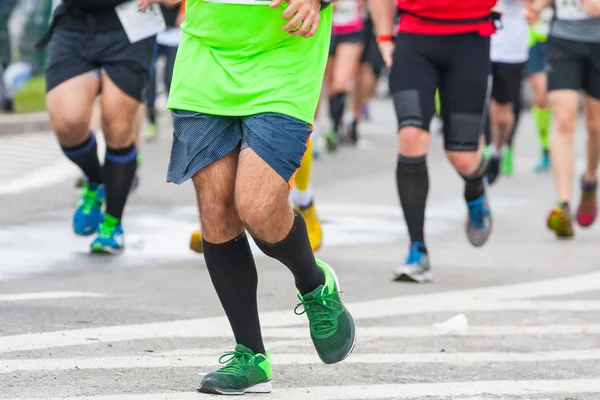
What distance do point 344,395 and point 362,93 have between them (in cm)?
1173

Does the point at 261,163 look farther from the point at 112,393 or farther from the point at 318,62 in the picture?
the point at 112,393

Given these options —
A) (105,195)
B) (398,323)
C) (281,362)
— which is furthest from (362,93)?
(281,362)

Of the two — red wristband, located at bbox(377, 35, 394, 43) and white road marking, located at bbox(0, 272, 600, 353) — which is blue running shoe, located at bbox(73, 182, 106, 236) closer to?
red wristband, located at bbox(377, 35, 394, 43)

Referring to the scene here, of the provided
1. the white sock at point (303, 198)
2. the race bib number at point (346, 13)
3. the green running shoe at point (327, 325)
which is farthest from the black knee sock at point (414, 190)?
the race bib number at point (346, 13)

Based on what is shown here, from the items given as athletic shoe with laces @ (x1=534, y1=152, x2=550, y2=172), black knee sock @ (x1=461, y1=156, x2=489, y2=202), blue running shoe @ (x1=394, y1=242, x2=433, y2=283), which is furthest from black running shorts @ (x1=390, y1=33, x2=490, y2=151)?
athletic shoe with laces @ (x1=534, y1=152, x2=550, y2=172)

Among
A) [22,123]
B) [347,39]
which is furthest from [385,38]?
[22,123]

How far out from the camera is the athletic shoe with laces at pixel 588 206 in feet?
31.4

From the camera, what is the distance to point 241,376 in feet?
15.1

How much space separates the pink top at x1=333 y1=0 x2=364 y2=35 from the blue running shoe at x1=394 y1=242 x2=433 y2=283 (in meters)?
7.42

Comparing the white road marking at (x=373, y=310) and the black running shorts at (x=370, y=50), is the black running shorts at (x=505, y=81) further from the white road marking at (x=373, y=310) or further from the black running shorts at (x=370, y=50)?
the white road marking at (x=373, y=310)

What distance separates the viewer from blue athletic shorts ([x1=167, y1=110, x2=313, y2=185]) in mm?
4512

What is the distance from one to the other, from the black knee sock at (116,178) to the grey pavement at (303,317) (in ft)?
0.85

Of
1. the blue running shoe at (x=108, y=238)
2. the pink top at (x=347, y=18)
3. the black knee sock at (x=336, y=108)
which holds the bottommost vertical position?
the black knee sock at (x=336, y=108)

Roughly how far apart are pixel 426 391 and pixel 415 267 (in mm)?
2555
